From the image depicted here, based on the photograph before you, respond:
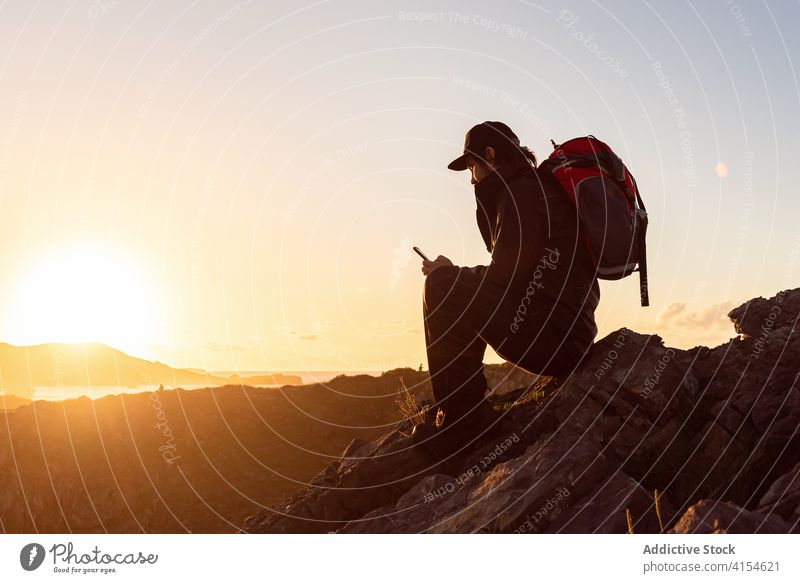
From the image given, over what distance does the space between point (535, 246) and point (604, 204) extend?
860mm

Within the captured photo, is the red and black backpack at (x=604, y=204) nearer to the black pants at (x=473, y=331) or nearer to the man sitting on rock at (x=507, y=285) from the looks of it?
the man sitting on rock at (x=507, y=285)

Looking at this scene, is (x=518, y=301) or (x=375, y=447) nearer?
(x=518, y=301)

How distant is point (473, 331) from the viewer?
25.4 ft

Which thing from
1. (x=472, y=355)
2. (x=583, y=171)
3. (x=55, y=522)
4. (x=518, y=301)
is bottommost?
(x=55, y=522)

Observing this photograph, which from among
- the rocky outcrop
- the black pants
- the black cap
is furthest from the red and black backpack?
the rocky outcrop

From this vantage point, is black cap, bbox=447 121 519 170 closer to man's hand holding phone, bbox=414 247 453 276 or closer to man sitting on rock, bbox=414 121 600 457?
man sitting on rock, bbox=414 121 600 457

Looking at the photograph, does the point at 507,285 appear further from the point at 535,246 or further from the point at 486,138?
the point at 486,138

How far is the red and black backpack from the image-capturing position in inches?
295

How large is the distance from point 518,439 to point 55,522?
85.4 feet

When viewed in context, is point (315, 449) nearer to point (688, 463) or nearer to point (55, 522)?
point (55, 522)

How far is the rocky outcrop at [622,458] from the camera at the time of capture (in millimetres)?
6285

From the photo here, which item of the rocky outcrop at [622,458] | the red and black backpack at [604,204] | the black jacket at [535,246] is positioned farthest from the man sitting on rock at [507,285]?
the rocky outcrop at [622,458]

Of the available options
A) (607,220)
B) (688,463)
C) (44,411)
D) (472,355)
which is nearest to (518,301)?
(472,355)

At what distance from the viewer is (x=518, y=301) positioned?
25.2ft
